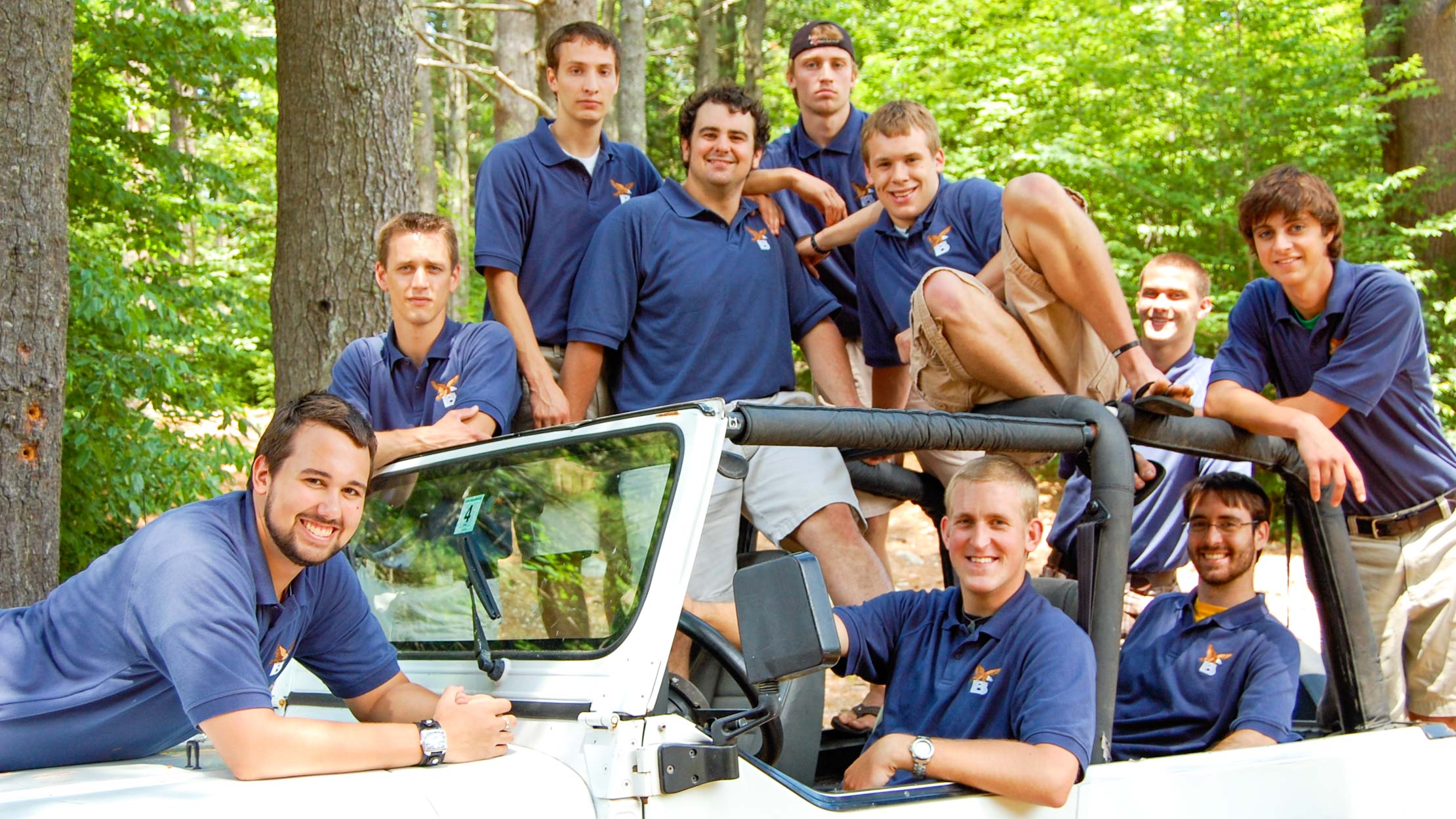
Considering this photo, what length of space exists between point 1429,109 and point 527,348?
10.1 meters

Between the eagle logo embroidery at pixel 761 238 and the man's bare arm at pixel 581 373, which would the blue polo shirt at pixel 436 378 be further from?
the eagle logo embroidery at pixel 761 238

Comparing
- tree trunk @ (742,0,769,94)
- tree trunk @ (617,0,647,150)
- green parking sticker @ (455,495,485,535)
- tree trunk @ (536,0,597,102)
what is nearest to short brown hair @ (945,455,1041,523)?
green parking sticker @ (455,495,485,535)

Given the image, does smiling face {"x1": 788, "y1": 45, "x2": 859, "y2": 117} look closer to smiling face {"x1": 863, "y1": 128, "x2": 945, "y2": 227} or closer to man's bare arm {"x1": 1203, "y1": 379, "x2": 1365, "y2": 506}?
smiling face {"x1": 863, "y1": 128, "x2": 945, "y2": 227}

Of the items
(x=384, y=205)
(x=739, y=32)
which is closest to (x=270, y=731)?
(x=384, y=205)

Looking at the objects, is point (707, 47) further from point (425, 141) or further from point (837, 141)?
point (837, 141)

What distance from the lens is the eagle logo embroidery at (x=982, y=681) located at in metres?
2.70

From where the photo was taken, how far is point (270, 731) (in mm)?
2150

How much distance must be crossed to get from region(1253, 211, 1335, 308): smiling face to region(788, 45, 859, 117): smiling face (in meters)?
1.84

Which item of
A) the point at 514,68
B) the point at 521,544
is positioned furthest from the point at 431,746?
the point at 514,68

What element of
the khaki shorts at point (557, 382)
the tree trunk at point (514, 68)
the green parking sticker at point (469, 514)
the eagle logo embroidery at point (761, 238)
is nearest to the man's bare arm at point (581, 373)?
the khaki shorts at point (557, 382)

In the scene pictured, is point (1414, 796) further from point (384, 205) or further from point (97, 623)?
point (384, 205)

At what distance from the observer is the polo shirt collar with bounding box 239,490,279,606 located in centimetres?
247

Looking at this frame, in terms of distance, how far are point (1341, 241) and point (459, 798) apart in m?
2.89

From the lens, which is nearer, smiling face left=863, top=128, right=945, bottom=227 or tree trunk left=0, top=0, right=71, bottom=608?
smiling face left=863, top=128, right=945, bottom=227
